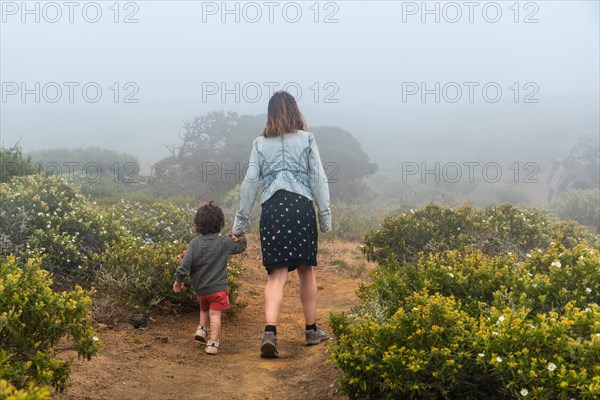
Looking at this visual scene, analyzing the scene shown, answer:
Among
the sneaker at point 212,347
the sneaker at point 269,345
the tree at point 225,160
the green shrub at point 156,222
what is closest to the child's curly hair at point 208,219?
the sneaker at point 212,347

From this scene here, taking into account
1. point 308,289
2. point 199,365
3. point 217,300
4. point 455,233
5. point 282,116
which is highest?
point 282,116

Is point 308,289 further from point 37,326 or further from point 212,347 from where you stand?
point 37,326

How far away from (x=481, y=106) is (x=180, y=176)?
70151 mm

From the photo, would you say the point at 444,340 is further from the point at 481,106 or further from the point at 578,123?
the point at 481,106

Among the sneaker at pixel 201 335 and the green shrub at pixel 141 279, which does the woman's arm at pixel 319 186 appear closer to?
the sneaker at pixel 201 335

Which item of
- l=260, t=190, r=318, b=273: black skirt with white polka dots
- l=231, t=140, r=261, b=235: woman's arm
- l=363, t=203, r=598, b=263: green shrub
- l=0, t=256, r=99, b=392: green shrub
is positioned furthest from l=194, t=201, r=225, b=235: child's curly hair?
l=363, t=203, r=598, b=263: green shrub

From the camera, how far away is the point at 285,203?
5.79m

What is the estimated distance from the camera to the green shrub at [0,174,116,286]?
298 inches

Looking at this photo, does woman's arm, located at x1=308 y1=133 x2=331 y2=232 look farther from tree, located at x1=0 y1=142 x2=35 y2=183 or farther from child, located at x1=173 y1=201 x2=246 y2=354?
tree, located at x1=0 y1=142 x2=35 y2=183

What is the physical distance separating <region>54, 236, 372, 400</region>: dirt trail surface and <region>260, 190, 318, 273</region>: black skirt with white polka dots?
832 mm

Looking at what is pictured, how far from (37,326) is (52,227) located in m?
4.45

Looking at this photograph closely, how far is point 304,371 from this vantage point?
5.38m

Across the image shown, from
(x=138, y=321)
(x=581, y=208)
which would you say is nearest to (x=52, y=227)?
(x=138, y=321)

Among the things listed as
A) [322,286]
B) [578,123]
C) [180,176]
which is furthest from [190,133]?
[578,123]
